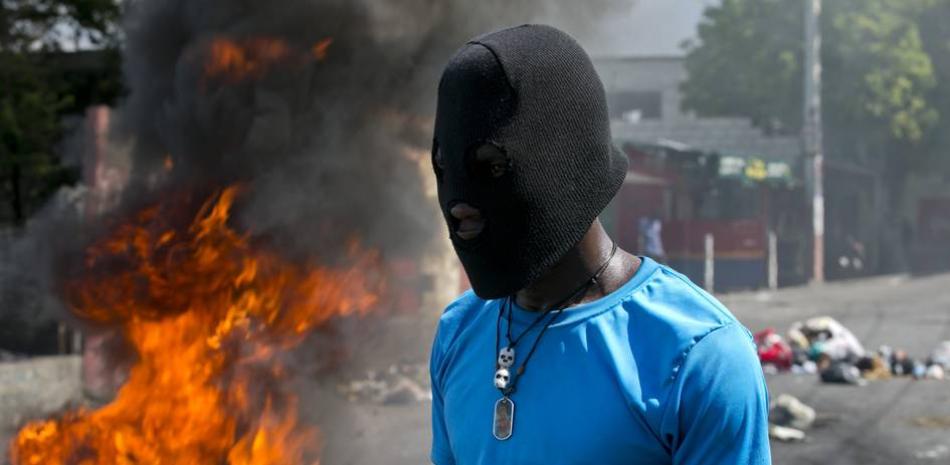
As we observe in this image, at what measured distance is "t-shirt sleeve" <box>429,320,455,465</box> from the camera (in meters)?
2.17

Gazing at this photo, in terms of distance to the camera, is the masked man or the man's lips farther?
the man's lips

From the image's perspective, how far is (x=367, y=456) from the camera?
7883 mm

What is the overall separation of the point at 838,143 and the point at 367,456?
30.4m

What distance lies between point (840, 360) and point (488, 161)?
11200mm

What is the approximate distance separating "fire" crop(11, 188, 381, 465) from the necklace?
3.64 metres

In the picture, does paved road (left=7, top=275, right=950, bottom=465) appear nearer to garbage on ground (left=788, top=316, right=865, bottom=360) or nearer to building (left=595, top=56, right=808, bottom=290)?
garbage on ground (left=788, top=316, right=865, bottom=360)

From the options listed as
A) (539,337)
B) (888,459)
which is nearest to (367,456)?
(888,459)

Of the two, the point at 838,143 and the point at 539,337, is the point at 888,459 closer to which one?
the point at 539,337

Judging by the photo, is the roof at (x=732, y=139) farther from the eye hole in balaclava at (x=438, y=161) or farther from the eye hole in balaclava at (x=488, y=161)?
the eye hole in balaclava at (x=488, y=161)

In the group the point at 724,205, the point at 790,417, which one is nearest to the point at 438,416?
the point at 790,417

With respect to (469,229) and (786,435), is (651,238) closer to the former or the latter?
(786,435)

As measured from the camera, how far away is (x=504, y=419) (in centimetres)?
189

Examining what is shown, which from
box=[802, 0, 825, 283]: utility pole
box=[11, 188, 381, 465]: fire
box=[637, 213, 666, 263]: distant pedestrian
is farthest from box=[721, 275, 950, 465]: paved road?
box=[802, 0, 825, 283]: utility pole

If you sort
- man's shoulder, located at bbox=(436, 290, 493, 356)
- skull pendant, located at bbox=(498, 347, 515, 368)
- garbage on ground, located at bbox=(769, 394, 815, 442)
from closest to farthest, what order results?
skull pendant, located at bbox=(498, 347, 515, 368) → man's shoulder, located at bbox=(436, 290, 493, 356) → garbage on ground, located at bbox=(769, 394, 815, 442)
